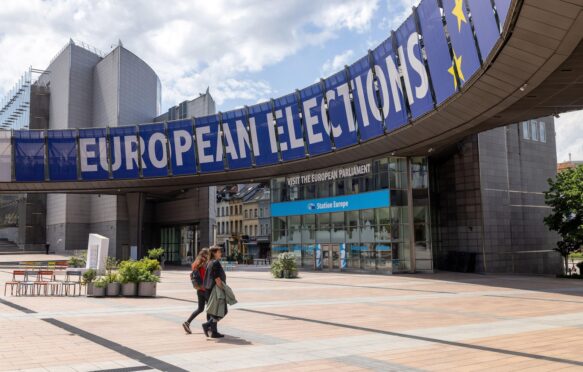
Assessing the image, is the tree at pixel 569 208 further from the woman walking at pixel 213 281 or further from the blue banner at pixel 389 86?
the woman walking at pixel 213 281

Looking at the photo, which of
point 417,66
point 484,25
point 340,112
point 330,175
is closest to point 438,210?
point 330,175

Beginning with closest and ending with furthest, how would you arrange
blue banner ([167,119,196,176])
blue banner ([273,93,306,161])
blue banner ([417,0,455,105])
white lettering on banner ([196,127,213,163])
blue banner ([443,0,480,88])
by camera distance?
blue banner ([443,0,480,88])
blue banner ([417,0,455,105])
blue banner ([273,93,306,161])
white lettering on banner ([196,127,213,163])
blue banner ([167,119,196,176])

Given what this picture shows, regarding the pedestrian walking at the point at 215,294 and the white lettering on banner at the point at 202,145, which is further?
the white lettering on banner at the point at 202,145

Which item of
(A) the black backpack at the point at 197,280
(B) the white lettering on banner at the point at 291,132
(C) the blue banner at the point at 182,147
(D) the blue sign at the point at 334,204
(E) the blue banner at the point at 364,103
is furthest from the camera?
(C) the blue banner at the point at 182,147

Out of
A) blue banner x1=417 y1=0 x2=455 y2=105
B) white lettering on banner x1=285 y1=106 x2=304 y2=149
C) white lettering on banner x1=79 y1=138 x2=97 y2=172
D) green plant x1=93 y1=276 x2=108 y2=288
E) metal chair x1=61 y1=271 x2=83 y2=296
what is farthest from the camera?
white lettering on banner x1=79 y1=138 x2=97 y2=172

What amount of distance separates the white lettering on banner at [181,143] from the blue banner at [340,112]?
47.0 ft

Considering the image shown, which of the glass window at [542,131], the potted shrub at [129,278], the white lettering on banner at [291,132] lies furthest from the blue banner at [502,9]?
the glass window at [542,131]

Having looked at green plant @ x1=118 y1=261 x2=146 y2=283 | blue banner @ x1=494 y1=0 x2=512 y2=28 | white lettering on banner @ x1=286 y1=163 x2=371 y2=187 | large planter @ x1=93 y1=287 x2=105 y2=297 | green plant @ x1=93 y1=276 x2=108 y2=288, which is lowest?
large planter @ x1=93 y1=287 x2=105 y2=297

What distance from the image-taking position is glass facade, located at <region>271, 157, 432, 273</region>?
118ft

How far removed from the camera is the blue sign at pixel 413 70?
27.0 m

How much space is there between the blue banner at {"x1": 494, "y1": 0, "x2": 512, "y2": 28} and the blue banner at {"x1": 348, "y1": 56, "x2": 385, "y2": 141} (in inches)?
615

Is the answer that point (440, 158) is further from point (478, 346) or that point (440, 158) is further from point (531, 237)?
point (478, 346)

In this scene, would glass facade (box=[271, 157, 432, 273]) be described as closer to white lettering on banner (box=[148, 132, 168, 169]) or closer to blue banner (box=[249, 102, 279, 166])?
blue banner (box=[249, 102, 279, 166])

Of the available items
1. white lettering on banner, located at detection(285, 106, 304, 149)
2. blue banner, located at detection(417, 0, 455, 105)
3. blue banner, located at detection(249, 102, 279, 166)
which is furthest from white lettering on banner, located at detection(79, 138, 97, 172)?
blue banner, located at detection(417, 0, 455, 105)
